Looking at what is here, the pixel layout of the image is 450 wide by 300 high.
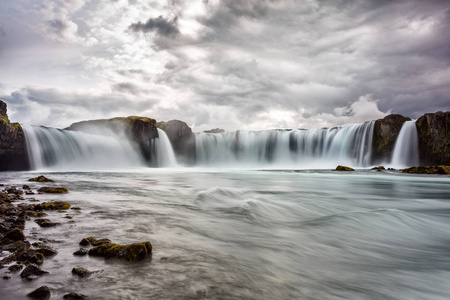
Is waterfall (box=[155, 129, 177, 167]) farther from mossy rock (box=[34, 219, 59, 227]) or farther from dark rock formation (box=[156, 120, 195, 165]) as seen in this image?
mossy rock (box=[34, 219, 59, 227])

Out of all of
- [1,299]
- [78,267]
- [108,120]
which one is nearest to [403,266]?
[78,267]

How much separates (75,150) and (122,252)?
1664 inches

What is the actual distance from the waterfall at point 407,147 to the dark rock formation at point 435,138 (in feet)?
2.90

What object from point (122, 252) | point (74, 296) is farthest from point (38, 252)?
point (74, 296)

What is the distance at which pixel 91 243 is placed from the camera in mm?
4516

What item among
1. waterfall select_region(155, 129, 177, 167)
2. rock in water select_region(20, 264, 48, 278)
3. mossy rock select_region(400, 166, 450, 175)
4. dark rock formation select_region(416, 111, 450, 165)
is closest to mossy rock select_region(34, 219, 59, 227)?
rock in water select_region(20, 264, 48, 278)

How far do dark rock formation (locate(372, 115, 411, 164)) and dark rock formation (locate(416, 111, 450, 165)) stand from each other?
3.65m

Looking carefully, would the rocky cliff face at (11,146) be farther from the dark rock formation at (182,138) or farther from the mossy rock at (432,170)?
the mossy rock at (432,170)

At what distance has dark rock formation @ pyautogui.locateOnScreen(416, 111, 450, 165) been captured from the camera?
1640 inches

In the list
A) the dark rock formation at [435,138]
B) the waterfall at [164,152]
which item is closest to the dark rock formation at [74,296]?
the dark rock formation at [435,138]

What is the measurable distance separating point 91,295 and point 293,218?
21.6 feet

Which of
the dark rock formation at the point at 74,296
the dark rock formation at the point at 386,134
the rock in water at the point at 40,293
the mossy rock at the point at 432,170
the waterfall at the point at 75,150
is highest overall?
the dark rock formation at the point at 386,134

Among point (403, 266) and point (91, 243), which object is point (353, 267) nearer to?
point (403, 266)

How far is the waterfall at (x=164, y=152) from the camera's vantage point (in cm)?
5628
